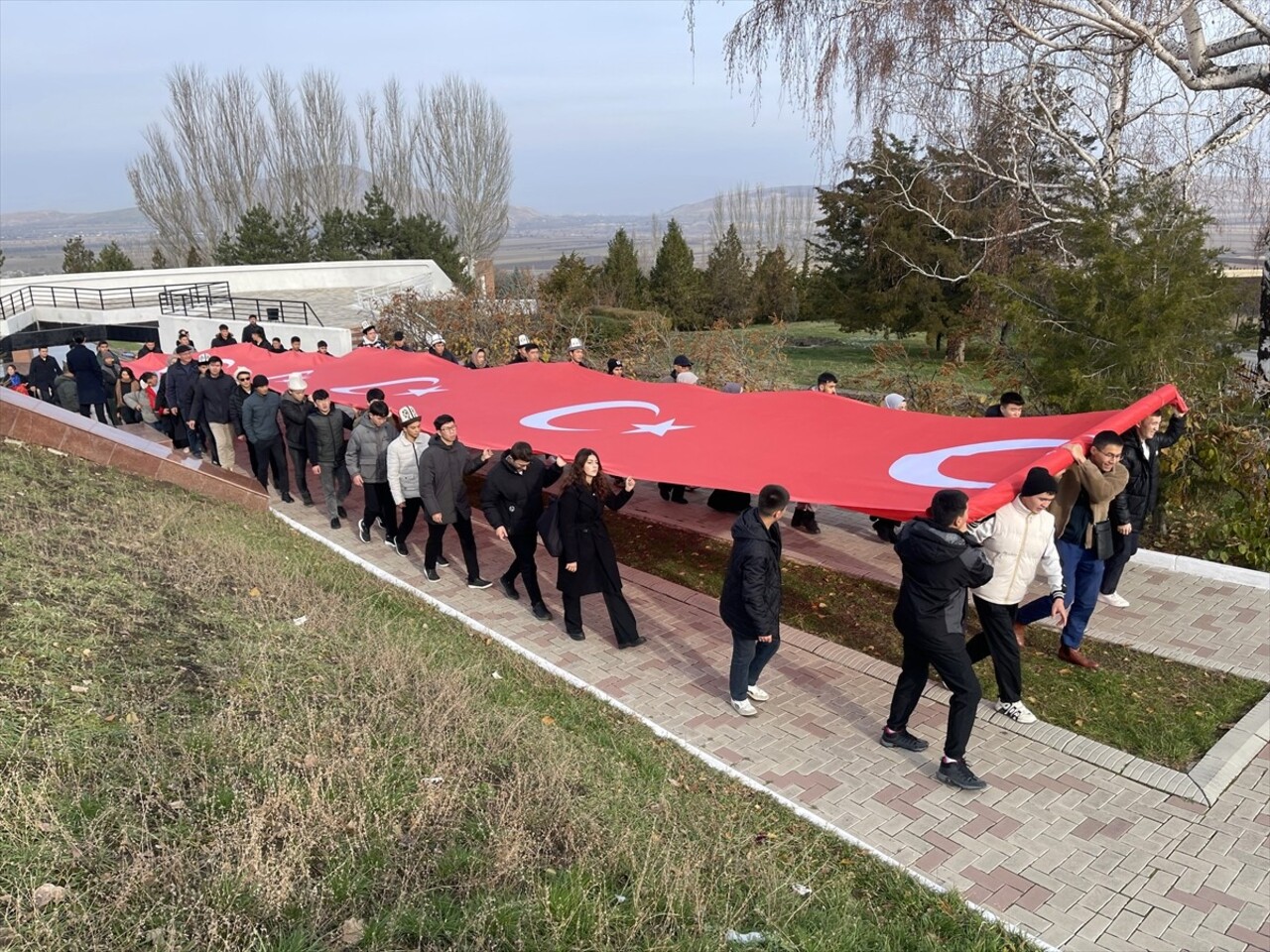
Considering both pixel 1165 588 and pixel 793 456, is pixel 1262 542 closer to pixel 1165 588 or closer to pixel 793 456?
pixel 1165 588

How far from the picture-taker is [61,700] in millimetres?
4934

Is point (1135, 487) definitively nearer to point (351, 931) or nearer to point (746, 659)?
point (746, 659)

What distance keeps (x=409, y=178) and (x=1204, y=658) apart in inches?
2317

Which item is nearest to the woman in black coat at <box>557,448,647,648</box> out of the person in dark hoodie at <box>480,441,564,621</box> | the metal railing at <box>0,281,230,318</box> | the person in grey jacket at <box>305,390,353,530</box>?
the person in dark hoodie at <box>480,441,564,621</box>

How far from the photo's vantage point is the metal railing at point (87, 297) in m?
30.6

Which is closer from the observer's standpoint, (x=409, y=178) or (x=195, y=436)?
(x=195, y=436)

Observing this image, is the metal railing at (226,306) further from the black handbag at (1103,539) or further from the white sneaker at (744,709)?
the black handbag at (1103,539)

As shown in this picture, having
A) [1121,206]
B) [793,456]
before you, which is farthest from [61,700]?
[1121,206]

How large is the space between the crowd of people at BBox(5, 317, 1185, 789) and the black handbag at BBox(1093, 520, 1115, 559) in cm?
1

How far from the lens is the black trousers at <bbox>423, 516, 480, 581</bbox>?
28.0 feet

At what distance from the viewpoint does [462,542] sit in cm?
855

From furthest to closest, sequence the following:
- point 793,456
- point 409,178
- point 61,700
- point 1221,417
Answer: point 409,178 < point 1221,417 < point 793,456 < point 61,700

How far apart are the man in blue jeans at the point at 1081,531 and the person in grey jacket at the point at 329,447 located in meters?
7.50

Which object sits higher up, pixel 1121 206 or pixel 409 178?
pixel 409 178
